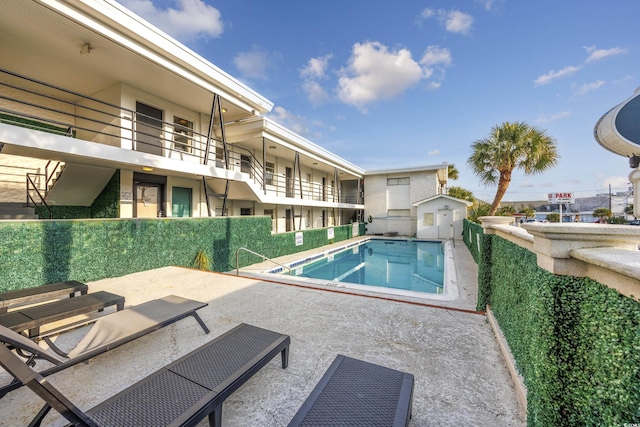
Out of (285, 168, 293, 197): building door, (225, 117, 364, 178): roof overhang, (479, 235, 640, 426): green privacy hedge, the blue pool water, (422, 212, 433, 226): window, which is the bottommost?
the blue pool water

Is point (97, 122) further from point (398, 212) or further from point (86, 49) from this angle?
point (398, 212)

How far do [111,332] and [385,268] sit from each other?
11515 millimetres

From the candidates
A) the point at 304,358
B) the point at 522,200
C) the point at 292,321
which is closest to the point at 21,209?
the point at 292,321

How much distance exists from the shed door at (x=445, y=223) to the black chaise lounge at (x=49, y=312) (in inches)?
868

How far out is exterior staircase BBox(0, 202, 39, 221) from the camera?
25.7 feet

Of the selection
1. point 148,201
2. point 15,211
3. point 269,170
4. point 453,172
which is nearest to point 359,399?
point 148,201

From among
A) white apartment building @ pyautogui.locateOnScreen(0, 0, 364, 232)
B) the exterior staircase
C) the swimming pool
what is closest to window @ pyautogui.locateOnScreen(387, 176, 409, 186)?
the swimming pool

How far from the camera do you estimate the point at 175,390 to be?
6.89ft

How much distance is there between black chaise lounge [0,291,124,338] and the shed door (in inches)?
868

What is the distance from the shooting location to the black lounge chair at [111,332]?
7.64 ft

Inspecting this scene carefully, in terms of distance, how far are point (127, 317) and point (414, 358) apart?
393 cm

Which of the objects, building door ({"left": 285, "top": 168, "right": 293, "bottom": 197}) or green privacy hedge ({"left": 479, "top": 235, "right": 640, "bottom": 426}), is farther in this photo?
building door ({"left": 285, "top": 168, "right": 293, "bottom": 197})

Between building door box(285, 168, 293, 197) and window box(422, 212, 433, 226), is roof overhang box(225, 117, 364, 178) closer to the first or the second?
building door box(285, 168, 293, 197)

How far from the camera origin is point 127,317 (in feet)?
11.4
